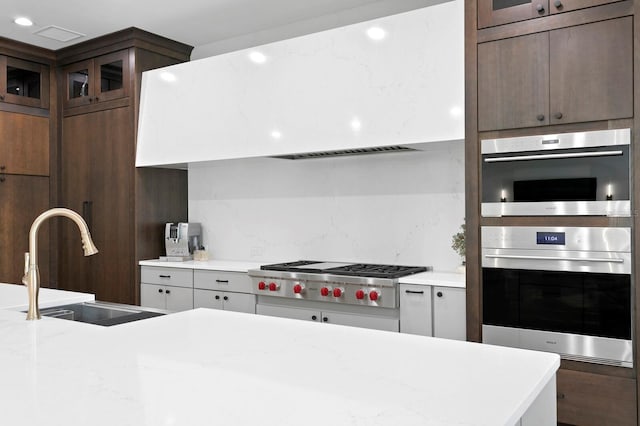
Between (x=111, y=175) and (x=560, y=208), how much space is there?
12.0 feet

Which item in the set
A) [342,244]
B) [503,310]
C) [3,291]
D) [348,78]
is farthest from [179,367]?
[342,244]

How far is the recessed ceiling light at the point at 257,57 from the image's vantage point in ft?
12.7

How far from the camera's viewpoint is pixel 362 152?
147 inches

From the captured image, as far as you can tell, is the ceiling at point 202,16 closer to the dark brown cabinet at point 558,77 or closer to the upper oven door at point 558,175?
the dark brown cabinet at point 558,77

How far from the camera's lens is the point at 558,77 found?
2660mm

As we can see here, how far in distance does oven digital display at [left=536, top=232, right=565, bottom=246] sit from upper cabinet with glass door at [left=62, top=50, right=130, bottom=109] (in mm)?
3519

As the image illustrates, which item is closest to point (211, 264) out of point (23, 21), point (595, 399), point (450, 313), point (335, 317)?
point (335, 317)

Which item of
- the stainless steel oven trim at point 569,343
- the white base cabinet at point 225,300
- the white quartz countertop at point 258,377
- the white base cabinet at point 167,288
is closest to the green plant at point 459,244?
the stainless steel oven trim at point 569,343

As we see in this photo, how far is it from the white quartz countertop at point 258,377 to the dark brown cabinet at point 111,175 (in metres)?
2.96

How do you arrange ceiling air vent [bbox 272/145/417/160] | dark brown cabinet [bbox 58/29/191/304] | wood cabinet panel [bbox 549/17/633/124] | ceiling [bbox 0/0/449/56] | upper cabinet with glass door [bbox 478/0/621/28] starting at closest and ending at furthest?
1. wood cabinet panel [bbox 549/17/633/124]
2. upper cabinet with glass door [bbox 478/0/621/28]
3. ceiling air vent [bbox 272/145/417/160]
4. ceiling [bbox 0/0/449/56]
5. dark brown cabinet [bbox 58/29/191/304]

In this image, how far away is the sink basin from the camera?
2201 millimetres

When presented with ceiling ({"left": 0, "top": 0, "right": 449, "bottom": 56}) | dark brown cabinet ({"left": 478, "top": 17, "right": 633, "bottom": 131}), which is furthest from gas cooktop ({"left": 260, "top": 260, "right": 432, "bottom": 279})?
ceiling ({"left": 0, "top": 0, "right": 449, "bottom": 56})

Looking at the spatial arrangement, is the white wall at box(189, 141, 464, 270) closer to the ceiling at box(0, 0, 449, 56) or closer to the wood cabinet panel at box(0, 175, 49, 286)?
the ceiling at box(0, 0, 449, 56)

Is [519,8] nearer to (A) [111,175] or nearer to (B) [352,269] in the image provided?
(B) [352,269]
